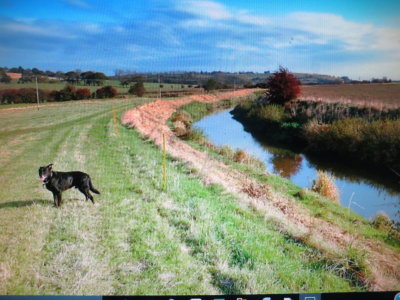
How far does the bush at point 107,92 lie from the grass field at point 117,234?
0.15m

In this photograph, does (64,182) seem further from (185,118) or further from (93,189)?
(185,118)

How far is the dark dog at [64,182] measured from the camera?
258cm

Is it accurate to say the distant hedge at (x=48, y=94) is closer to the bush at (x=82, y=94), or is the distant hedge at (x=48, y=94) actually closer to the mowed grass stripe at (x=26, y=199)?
the bush at (x=82, y=94)

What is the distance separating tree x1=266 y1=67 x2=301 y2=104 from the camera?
438 centimetres

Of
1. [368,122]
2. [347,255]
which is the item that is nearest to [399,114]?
[368,122]

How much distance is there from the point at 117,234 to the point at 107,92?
1419 mm

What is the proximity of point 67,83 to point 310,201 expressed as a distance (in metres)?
3.83

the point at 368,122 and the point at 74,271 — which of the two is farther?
the point at 368,122

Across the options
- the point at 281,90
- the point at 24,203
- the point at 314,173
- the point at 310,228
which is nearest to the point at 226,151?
the point at 314,173

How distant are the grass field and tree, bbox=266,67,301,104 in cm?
202

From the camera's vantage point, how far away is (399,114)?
415 centimetres

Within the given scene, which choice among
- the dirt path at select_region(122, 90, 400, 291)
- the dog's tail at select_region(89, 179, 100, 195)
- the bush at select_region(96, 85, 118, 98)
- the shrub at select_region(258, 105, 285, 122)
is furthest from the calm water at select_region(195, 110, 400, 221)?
the dog's tail at select_region(89, 179, 100, 195)

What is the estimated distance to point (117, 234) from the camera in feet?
7.96

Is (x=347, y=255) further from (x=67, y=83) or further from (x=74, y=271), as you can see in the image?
(x=67, y=83)
